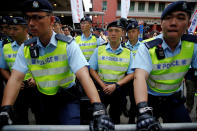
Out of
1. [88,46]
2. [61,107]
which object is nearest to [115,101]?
[61,107]

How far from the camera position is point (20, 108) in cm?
261

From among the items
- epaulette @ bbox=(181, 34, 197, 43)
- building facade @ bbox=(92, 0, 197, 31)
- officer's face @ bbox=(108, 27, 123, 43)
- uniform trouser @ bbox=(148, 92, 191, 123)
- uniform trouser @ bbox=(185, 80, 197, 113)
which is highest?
building facade @ bbox=(92, 0, 197, 31)

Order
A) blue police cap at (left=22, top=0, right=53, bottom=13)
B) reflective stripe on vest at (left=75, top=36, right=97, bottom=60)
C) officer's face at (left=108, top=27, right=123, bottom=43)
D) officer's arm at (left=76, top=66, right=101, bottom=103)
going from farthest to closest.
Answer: reflective stripe on vest at (left=75, top=36, right=97, bottom=60), officer's face at (left=108, top=27, right=123, bottom=43), blue police cap at (left=22, top=0, right=53, bottom=13), officer's arm at (left=76, top=66, right=101, bottom=103)

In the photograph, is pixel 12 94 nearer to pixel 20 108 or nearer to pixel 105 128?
pixel 105 128

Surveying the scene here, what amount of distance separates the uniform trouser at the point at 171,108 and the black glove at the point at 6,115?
1776 millimetres

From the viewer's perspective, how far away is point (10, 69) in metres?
2.58

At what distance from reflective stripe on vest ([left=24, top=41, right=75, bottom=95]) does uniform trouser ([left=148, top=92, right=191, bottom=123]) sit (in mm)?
1349

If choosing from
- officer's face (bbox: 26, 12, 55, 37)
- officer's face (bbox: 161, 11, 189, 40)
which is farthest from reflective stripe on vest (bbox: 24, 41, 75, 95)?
officer's face (bbox: 161, 11, 189, 40)

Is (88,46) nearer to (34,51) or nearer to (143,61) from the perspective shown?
(34,51)

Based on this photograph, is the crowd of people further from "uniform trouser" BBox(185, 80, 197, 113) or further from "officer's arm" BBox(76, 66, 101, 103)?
"uniform trouser" BBox(185, 80, 197, 113)

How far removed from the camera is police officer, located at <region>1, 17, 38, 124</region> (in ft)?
8.28

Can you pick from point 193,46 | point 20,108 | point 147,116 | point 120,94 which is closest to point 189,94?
point 120,94

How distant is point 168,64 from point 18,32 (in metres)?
2.58

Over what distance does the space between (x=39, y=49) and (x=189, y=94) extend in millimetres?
3630
